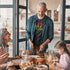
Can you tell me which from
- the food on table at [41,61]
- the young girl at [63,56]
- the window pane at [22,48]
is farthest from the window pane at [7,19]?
the young girl at [63,56]

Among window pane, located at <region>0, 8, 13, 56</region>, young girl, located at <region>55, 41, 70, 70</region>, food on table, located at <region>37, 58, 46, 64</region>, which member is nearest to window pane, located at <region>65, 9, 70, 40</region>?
young girl, located at <region>55, 41, 70, 70</region>

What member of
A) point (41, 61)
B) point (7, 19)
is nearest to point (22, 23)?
point (7, 19)

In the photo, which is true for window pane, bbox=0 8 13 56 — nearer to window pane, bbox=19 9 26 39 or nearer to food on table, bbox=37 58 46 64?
window pane, bbox=19 9 26 39

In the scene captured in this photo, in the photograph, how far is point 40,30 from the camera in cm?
117

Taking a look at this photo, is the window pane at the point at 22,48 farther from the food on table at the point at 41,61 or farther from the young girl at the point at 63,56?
the young girl at the point at 63,56

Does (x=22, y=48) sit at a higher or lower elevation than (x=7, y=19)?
lower

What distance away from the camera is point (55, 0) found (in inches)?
45.1

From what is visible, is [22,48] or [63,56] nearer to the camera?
[63,56]

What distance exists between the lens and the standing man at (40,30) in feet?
3.81

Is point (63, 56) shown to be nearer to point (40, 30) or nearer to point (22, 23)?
point (40, 30)

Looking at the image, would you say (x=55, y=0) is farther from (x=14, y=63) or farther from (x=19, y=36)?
(x=14, y=63)

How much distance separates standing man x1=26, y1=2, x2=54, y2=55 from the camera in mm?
1161

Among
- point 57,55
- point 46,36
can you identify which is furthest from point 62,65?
point 46,36

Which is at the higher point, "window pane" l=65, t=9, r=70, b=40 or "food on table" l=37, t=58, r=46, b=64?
"window pane" l=65, t=9, r=70, b=40
